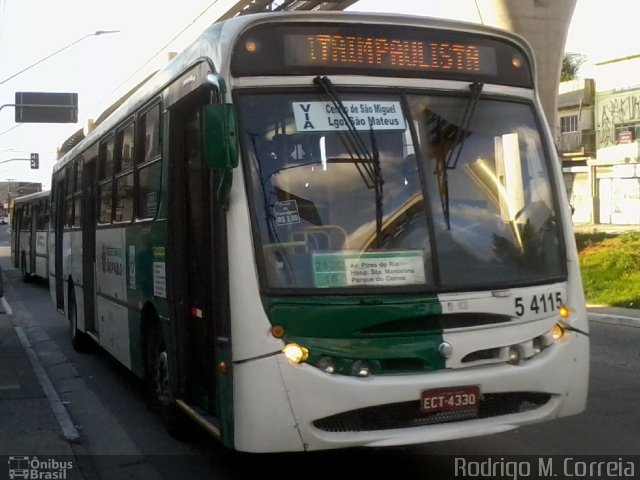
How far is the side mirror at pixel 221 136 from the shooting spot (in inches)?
198

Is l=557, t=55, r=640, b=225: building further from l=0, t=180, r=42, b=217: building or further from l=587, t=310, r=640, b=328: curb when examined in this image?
l=0, t=180, r=42, b=217: building

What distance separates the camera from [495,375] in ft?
17.3

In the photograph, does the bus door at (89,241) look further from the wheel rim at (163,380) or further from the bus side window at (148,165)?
the wheel rim at (163,380)

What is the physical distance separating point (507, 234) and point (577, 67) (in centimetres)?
5067

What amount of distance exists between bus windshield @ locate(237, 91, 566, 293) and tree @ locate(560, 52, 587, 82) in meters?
49.8

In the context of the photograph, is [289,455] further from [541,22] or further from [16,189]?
[16,189]

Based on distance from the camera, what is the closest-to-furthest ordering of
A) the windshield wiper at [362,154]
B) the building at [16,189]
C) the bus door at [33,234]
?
the windshield wiper at [362,154]
the bus door at [33,234]
the building at [16,189]

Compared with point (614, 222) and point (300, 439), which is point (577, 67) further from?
point (300, 439)

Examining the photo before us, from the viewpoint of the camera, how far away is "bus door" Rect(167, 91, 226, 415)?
19.4 feet

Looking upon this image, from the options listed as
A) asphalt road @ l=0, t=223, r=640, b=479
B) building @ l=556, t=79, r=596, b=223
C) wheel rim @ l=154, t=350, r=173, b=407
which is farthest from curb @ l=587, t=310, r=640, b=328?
building @ l=556, t=79, r=596, b=223

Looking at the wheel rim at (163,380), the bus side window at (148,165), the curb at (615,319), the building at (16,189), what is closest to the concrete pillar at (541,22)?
the curb at (615,319)

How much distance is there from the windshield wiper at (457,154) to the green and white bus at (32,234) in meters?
19.2

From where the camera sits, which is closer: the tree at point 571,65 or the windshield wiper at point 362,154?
the windshield wiper at point 362,154

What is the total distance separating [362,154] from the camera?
5.38m
